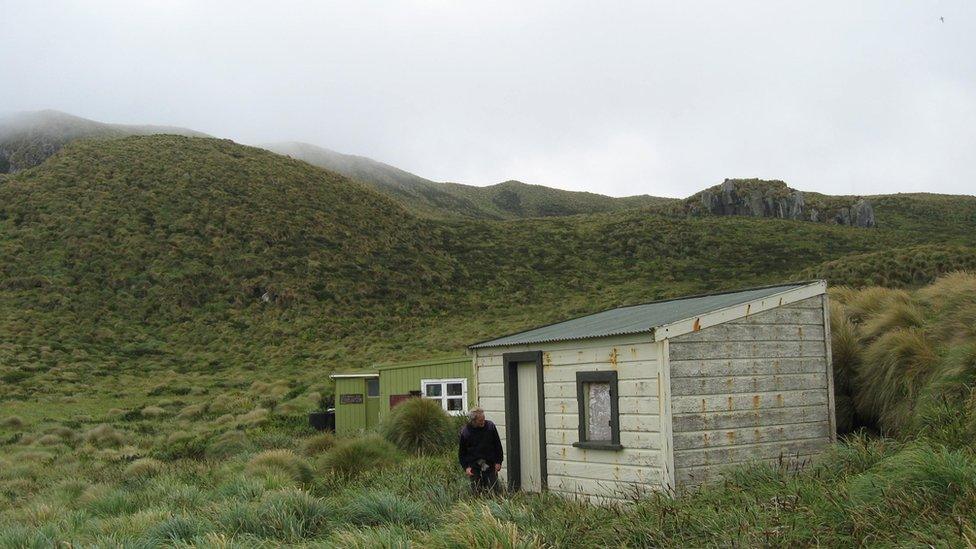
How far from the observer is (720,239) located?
55.5m

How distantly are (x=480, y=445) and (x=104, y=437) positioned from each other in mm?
15243

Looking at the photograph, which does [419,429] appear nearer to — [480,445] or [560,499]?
[480,445]

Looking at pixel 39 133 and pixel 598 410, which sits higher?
pixel 39 133

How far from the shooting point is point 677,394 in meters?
9.00

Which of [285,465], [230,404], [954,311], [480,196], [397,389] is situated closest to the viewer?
[954,311]

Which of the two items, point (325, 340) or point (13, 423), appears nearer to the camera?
point (13, 423)

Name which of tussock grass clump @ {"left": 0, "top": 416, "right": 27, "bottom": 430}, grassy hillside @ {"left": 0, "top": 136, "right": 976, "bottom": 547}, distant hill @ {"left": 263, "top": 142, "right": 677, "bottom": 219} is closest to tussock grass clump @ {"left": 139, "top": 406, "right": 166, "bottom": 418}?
grassy hillside @ {"left": 0, "top": 136, "right": 976, "bottom": 547}

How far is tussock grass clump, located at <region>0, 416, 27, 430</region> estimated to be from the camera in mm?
24375

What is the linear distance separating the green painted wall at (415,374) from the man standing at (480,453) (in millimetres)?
7916

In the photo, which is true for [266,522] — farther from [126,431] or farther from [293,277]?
[293,277]

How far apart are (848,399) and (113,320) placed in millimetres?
35899

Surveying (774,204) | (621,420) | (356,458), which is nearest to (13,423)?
(356,458)

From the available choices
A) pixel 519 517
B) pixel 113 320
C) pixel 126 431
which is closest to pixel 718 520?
pixel 519 517

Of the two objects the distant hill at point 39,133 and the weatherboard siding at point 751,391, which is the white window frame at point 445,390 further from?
the distant hill at point 39,133
